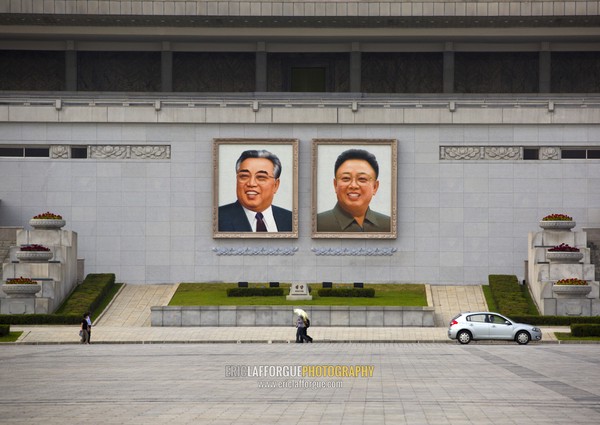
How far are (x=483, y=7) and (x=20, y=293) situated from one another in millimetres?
33767

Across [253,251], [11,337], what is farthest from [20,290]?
[253,251]

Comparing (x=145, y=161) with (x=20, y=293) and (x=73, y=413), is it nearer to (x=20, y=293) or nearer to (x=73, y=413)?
(x=20, y=293)

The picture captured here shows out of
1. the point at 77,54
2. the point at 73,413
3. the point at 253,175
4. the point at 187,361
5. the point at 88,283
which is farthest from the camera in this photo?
the point at 77,54

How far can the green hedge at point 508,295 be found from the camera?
59.3m

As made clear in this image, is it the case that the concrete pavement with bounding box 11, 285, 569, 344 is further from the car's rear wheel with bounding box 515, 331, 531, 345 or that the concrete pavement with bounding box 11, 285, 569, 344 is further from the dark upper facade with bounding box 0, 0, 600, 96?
the dark upper facade with bounding box 0, 0, 600, 96

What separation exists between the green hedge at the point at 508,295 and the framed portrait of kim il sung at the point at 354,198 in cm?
677

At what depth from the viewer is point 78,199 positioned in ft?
227

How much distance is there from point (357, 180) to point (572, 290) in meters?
15.6

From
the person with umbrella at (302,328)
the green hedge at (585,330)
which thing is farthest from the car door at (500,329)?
the person with umbrella at (302,328)

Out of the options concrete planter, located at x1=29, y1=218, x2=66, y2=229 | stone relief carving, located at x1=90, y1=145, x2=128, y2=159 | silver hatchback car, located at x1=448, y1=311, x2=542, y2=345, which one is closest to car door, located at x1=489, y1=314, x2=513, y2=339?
silver hatchback car, located at x1=448, y1=311, x2=542, y2=345

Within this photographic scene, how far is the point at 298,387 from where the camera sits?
27344 mm

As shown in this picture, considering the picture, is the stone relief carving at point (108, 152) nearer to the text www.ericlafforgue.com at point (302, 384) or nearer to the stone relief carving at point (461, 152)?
the stone relief carving at point (461, 152)

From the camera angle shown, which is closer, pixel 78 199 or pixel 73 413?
pixel 73 413

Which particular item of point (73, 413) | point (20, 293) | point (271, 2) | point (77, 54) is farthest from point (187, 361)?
point (77, 54)
